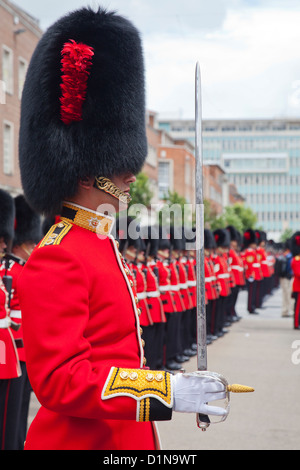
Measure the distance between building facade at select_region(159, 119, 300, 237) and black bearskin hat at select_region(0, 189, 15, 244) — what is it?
317 feet

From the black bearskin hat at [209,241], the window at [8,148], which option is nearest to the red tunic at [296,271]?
the black bearskin hat at [209,241]

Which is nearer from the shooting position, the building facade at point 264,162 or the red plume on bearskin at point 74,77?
the red plume on bearskin at point 74,77

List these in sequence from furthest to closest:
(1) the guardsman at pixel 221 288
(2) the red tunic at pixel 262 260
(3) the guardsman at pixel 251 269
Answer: (2) the red tunic at pixel 262 260 < (3) the guardsman at pixel 251 269 < (1) the guardsman at pixel 221 288

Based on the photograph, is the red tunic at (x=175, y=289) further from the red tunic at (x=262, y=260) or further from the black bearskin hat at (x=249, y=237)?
the black bearskin hat at (x=249, y=237)

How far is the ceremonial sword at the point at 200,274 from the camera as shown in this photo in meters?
1.95

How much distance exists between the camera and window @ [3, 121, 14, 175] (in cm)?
2266

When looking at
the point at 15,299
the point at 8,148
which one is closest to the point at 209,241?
the point at 15,299

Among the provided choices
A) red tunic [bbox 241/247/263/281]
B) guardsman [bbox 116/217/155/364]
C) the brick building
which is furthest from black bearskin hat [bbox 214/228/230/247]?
the brick building

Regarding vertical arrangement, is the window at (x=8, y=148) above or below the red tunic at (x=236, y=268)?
above

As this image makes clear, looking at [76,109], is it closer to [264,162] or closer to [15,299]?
[15,299]

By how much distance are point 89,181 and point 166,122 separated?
94121 millimetres

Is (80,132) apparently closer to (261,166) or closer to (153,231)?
(153,231)

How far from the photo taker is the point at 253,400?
24.2ft

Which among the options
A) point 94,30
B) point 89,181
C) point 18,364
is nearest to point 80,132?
point 89,181
